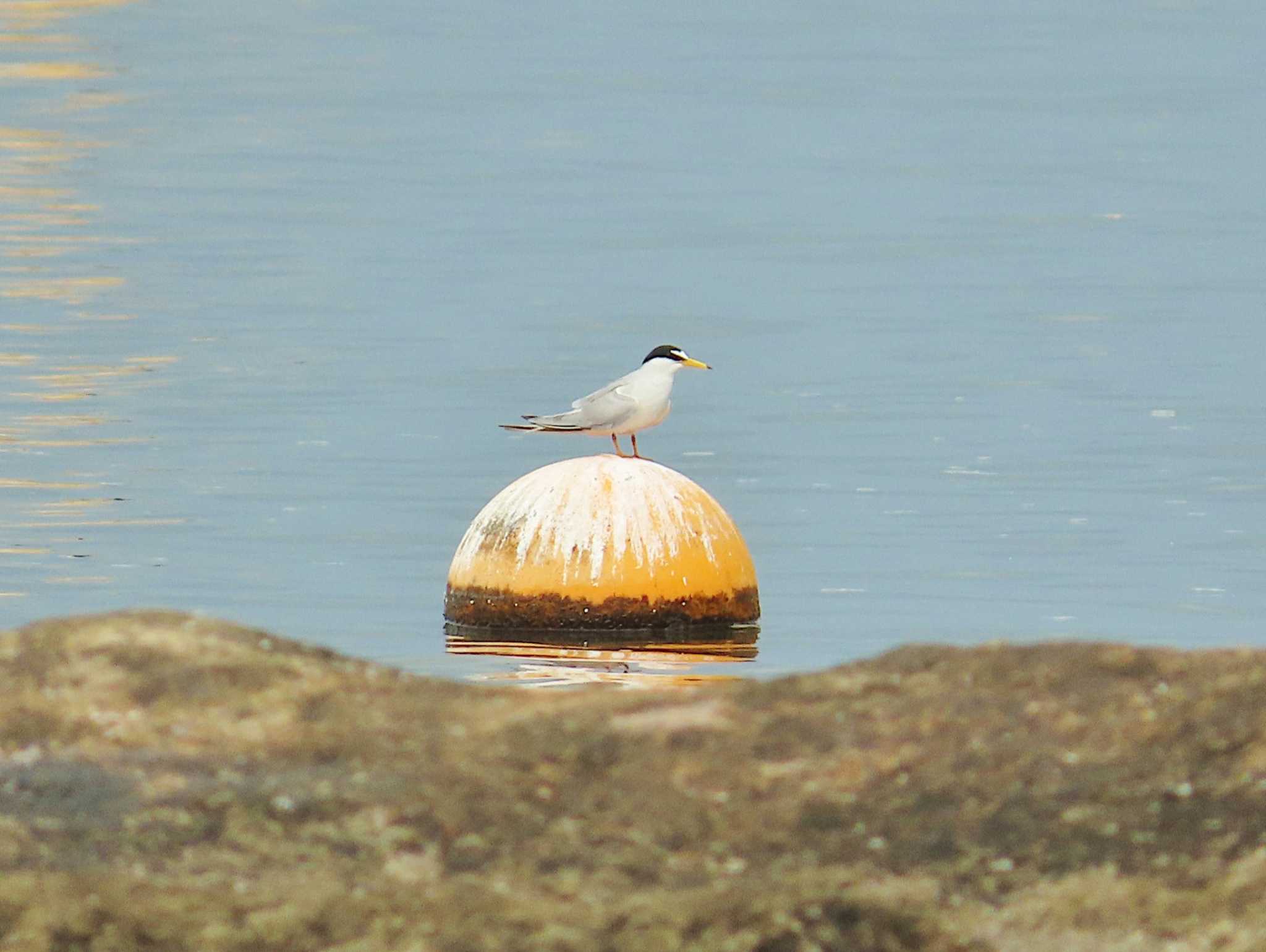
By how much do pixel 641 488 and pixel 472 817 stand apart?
14.1m

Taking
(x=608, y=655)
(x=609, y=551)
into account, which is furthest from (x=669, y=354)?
(x=608, y=655)

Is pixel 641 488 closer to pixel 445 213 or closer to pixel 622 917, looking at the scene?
pixel 622 917

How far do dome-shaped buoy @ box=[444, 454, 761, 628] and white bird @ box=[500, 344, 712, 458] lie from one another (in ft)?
4.41

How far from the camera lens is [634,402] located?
22016 millimetres

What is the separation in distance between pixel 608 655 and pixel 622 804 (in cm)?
1448

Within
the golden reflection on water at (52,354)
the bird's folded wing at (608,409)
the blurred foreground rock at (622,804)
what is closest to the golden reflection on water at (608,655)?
the bird's folded wing at (608,409)

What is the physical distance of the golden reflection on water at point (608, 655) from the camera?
66.0 feet

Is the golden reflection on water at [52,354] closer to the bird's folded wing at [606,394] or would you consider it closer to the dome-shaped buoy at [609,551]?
Result: the bird's folded wing at [606,394]

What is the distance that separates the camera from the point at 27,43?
188 metres

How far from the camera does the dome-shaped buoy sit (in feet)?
65.8

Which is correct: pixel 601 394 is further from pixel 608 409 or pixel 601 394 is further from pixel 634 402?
pixel 634 402

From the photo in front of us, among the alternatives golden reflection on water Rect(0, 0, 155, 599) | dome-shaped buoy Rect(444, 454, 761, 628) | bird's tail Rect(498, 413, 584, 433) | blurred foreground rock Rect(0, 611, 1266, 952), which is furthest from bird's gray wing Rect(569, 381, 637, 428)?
blurred foreground rock Rect(0, 611, 1266, 952)

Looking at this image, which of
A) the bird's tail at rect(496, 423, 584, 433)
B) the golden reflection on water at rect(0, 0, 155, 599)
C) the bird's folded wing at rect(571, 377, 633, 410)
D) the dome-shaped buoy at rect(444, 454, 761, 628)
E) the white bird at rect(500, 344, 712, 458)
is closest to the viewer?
the dome-shaped buoy at rect(444, 454, 761, 628)

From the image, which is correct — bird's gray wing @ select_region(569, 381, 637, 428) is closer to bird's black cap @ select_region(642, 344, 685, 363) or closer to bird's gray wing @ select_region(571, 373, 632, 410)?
bird's gray wing @ select_region(571, 373, 632, 410)
